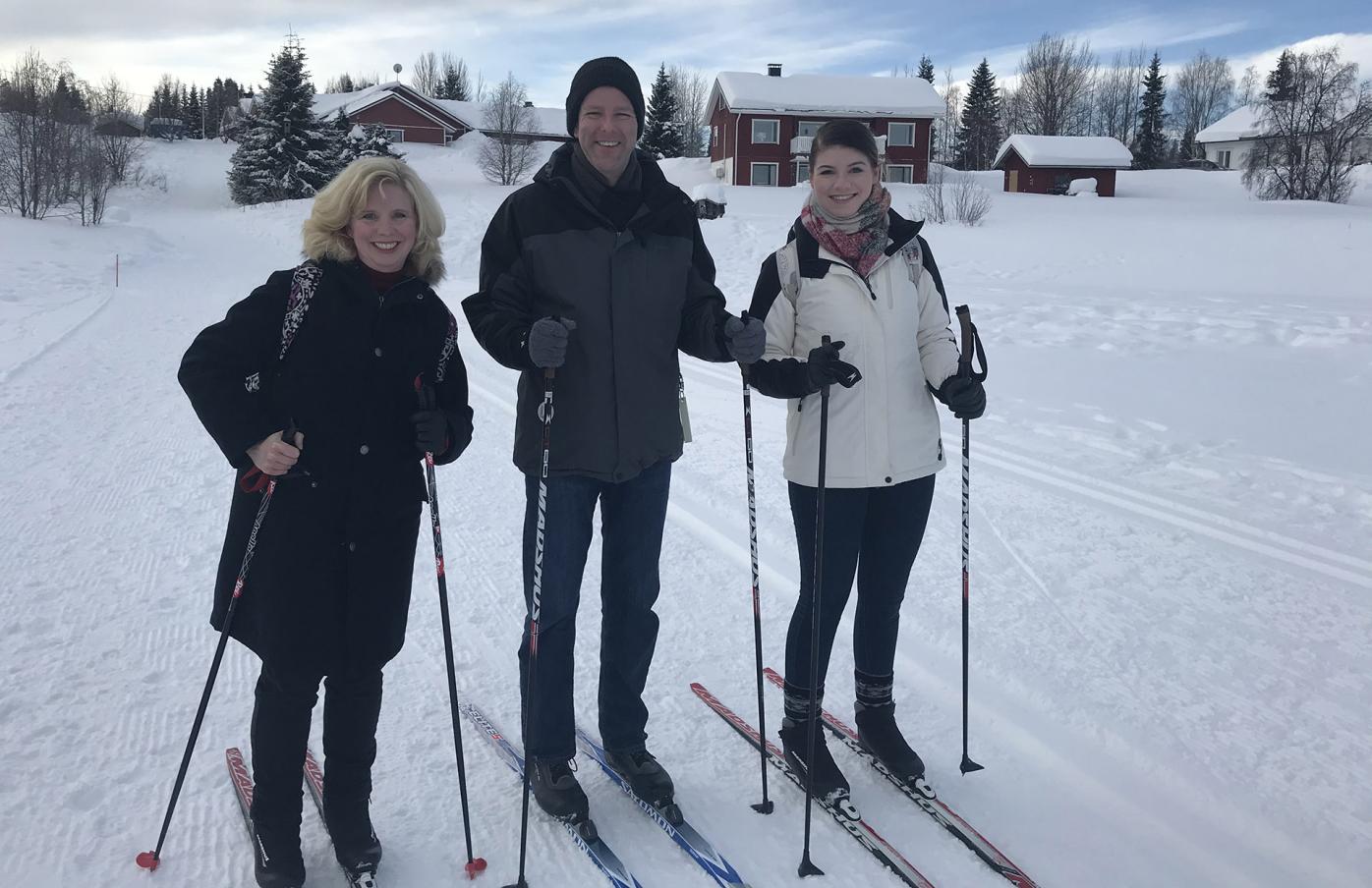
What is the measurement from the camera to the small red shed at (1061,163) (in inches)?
1594

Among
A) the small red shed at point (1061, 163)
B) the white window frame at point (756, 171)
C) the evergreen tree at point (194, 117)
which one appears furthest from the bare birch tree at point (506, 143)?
the evergreen tree at point (194, 117)

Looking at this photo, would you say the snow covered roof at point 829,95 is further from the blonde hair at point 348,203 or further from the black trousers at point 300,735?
the black trousers at point 300,735

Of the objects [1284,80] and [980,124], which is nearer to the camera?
[1284,80]

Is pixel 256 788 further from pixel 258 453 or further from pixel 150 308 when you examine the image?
pixel 150 308

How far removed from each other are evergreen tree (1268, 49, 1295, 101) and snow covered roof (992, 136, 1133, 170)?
5.89 m

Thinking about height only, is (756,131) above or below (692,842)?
above

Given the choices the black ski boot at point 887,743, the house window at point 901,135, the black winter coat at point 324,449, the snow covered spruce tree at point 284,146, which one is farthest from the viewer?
the house window at point 901,135

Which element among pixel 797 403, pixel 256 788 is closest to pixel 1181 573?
pixel 797 403

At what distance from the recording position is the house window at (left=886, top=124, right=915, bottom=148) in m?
38.3

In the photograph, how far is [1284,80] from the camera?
4041 cm

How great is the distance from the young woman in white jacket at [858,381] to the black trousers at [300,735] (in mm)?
1352

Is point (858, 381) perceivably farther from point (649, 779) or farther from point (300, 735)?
point (300, 735)

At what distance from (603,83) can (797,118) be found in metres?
37.3

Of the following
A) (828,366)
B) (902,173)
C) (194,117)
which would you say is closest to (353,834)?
(828,366)
